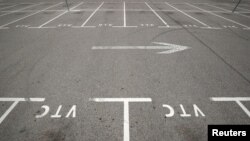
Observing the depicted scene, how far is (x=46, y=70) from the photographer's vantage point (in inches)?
243

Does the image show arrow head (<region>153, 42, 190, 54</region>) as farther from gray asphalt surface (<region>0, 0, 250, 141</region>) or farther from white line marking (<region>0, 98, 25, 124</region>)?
white line marking (<region>0, 98, 25, 124</region>)

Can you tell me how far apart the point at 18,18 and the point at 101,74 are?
11.8 meters

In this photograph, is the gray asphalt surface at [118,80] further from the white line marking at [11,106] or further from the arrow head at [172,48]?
the arrow head at [172,48]

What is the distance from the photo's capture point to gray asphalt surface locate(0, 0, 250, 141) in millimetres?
3879

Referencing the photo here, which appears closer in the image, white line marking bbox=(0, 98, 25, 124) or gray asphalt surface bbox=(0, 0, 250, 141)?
gray asphalt surface bbox=(0, 0, 250, 141)

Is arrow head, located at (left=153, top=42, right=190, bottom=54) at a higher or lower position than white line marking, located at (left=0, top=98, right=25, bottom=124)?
higher

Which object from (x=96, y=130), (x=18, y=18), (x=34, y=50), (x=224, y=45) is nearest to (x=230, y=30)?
(x=224, y=45)

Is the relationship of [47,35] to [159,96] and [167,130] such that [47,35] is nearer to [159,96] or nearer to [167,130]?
[159,96]

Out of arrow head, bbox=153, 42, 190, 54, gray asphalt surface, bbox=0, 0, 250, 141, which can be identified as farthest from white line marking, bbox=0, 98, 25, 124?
arrow head, bbox=153, 42, 190, 54

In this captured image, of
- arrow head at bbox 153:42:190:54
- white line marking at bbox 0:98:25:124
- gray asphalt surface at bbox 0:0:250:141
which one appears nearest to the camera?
gray asphalt surface at bbox 0:0:250:141

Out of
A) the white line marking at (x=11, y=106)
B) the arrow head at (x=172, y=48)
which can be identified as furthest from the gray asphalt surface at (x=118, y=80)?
the arrow head at (x=172, y=48)

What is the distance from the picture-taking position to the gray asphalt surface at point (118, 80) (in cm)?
388

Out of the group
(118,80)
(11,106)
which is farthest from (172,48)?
(11,106)

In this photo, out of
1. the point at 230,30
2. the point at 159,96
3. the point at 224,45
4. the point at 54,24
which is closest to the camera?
the point at 159,96
